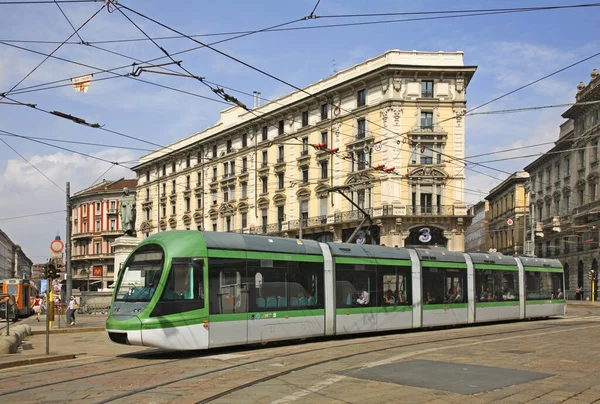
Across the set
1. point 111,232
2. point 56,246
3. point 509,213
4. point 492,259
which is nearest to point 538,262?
point 492,259

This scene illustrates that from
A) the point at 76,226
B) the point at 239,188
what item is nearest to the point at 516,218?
the point at 239,188

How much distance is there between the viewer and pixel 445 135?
4391 cm

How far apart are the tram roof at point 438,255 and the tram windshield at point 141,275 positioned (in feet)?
32.0

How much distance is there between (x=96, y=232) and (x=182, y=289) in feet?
274

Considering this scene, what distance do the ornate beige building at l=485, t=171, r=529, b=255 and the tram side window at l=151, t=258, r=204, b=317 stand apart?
65.6 m

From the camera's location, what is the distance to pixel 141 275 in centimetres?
1433

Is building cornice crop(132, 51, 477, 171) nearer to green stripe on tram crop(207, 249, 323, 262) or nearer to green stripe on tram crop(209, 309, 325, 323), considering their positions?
green stripe on tram crop(207, 249, 323, 262)

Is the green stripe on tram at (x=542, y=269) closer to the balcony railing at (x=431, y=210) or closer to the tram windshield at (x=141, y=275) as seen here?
the balcony railing at (x=431, y=210)

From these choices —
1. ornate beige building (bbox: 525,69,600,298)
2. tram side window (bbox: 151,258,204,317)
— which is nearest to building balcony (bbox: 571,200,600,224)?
ornate beige building (bbox: 525,69,600,298)

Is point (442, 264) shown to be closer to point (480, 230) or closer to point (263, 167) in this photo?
point (263, 167)

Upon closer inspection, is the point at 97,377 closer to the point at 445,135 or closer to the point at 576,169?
the point at 445,135

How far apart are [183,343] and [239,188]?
43.7 metres

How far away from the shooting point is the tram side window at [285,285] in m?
15.7

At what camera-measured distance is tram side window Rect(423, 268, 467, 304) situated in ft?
70.4
